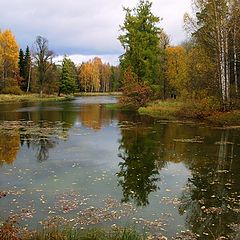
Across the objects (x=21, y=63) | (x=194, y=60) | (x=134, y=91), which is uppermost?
(x=21, y=63)

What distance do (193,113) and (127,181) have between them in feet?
74.3

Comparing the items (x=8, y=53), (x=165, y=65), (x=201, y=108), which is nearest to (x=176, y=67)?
(x=165, y=65)

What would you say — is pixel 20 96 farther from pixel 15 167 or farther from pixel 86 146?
pixel 15 167

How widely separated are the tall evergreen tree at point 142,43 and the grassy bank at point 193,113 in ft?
21.7

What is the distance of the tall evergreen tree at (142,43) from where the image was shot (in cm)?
4962

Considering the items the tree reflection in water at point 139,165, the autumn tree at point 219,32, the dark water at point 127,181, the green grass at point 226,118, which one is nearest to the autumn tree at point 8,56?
the autumn tree at point 219,32

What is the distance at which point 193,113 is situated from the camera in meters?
34.9

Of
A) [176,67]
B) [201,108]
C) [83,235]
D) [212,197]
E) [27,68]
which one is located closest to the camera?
[83,235]

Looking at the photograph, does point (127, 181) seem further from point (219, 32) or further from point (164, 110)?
point (164, 110)

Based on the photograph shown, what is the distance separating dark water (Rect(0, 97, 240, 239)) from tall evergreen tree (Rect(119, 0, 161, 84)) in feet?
85.6

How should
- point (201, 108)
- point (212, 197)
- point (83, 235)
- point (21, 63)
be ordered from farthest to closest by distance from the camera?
point (21, 63) → point (201, 108) → point (212, 197) → point (83, 235)

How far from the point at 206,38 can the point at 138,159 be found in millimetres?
20483

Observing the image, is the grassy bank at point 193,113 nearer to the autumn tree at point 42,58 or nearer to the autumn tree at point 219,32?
the autumn tree at point 219,32

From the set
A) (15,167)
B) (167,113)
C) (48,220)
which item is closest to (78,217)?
(48,220)
